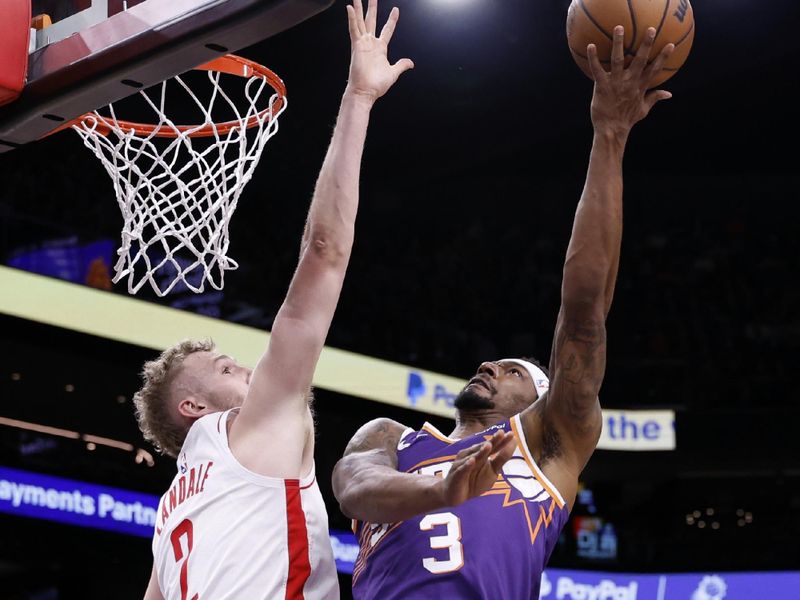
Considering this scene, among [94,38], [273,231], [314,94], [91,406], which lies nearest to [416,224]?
[273,231]

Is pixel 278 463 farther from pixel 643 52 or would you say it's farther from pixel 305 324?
pixel 643 52

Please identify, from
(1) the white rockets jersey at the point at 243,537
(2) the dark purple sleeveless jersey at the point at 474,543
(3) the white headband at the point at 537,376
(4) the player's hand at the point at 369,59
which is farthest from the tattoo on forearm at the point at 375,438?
(4) the player's hand at the point at 369,59

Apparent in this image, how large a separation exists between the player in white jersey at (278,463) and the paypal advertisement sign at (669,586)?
800 centimetres

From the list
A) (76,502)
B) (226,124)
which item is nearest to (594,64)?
(226,124)

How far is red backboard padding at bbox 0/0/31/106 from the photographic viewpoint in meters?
3.01

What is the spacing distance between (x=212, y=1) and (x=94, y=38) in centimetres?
45

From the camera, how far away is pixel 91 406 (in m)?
10.1

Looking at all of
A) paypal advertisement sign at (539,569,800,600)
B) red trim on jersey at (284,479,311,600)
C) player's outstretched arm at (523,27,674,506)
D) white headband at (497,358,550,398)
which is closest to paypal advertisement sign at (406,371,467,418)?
paypal advertisement sign at (539,569,800,600)

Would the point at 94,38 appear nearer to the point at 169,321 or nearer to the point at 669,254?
the point at 169,321

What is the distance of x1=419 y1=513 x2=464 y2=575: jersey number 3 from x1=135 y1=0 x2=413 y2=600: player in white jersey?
333mm

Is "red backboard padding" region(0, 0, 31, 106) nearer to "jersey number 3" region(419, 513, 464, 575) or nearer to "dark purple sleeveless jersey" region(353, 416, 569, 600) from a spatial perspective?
"dark purple sleeveless jersey" region(353, 416, 569, 600)

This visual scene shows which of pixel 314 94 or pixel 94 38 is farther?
pixel 314 94

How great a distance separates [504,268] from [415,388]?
3006mm

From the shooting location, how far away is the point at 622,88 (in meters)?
2.75
